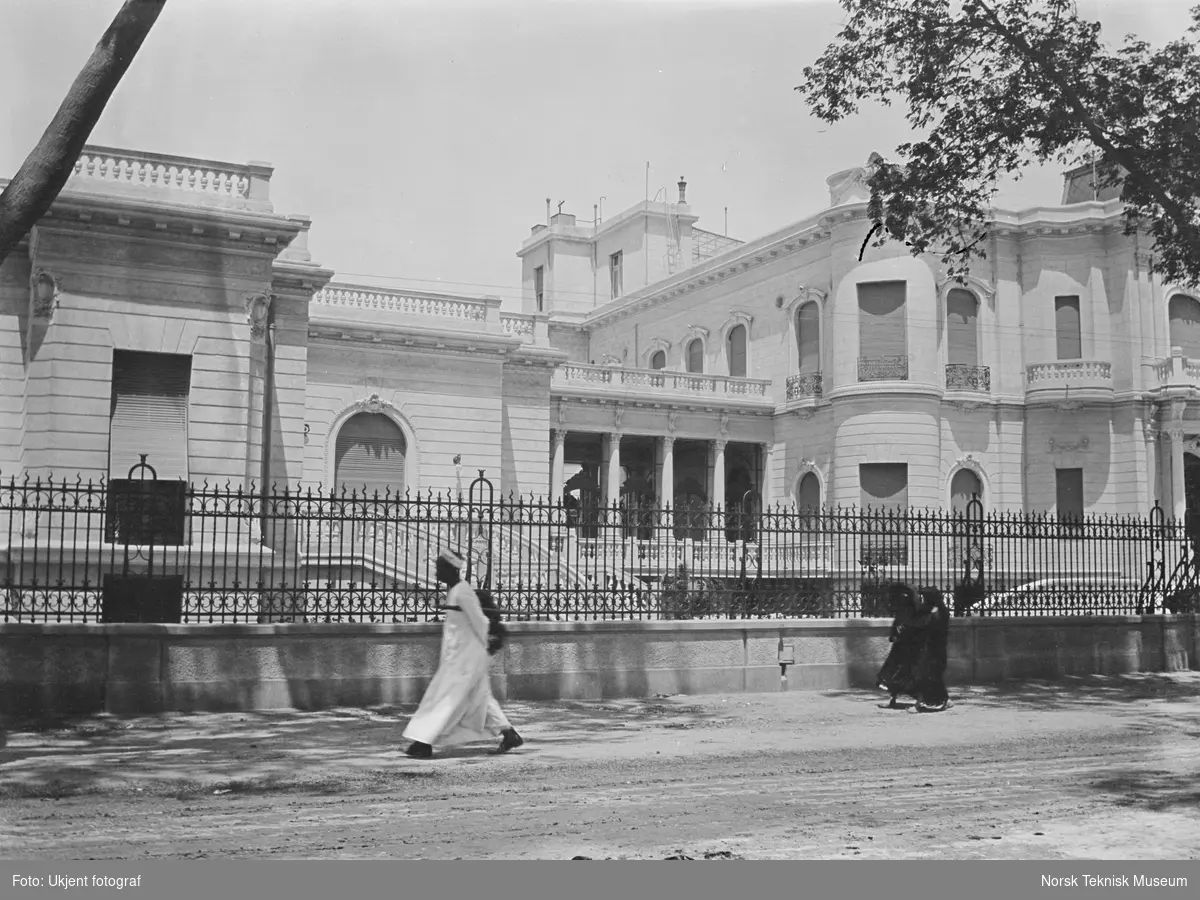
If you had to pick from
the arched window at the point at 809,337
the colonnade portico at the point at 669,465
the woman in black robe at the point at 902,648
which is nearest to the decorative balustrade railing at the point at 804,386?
the arched window at the point at 809,337

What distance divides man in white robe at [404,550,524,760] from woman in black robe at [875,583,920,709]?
5.65 meters

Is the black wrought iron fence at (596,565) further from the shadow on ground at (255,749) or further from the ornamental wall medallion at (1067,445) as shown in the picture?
the ornamental wall medallion at (1067,445)

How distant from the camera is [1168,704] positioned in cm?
1449

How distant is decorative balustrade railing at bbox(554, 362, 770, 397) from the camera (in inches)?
1451

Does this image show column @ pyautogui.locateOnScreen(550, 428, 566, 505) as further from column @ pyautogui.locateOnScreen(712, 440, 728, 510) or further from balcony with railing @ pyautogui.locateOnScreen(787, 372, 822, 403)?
balcony with railing @ pyautogui.locateOnScreen(787, 372, 822, 403)

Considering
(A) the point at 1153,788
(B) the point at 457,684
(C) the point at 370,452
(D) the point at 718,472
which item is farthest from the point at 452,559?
(D) the point at 718,472

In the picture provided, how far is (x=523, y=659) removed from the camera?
13852 mm

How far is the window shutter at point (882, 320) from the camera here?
34.5 metres

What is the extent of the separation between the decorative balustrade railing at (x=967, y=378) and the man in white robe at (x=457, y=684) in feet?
91.9

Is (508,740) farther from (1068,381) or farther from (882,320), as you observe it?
(1068,381)

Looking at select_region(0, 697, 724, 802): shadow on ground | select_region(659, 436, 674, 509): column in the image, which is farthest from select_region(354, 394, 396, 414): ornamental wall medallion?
select_region(0, 697, 724, 802): shadow on ground

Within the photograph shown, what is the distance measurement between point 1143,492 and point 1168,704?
22094mm

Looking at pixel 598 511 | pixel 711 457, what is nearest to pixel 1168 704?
pixel 598 511

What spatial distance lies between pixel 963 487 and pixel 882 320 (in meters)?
5.67
